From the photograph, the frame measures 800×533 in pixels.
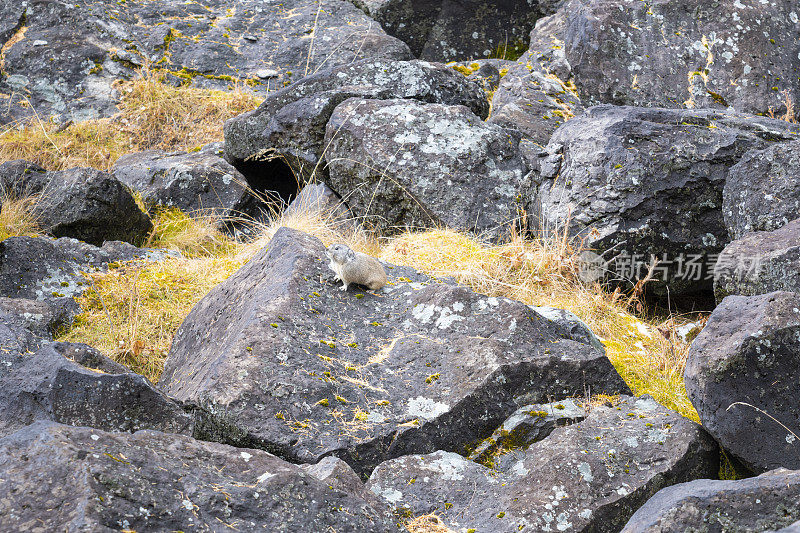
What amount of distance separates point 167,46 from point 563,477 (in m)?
10.0

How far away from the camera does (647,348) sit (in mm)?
5531

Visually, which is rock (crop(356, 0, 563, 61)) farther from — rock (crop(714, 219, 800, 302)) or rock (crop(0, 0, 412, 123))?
rock (crop(714, 219, 800, 302))

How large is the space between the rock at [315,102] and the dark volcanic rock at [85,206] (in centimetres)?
166

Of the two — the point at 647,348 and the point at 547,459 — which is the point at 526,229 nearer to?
the point at 647,348

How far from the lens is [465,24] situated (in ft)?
40.0

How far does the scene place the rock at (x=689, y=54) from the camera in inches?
316

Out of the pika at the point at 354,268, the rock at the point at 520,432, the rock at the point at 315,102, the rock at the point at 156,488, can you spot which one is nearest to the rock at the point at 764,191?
the rock at the point at 520,432

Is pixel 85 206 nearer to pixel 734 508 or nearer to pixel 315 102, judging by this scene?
pixel 315 102

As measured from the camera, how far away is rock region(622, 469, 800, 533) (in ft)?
8.78

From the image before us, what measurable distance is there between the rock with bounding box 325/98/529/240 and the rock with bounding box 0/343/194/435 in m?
4.01

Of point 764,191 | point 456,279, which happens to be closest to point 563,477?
point 456,279

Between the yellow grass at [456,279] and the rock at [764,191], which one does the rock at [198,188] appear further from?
the rock at [764,191]

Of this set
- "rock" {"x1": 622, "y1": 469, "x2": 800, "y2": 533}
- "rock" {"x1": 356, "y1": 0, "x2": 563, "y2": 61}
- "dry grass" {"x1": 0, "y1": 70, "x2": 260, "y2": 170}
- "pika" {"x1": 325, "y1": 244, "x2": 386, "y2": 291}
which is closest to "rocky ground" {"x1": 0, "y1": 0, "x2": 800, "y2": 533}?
"rock" {"x1": 622, "y1": 469, "x2": 800, "y2": 533}

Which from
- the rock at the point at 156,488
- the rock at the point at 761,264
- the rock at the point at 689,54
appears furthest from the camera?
the rock at the point at 689,54
